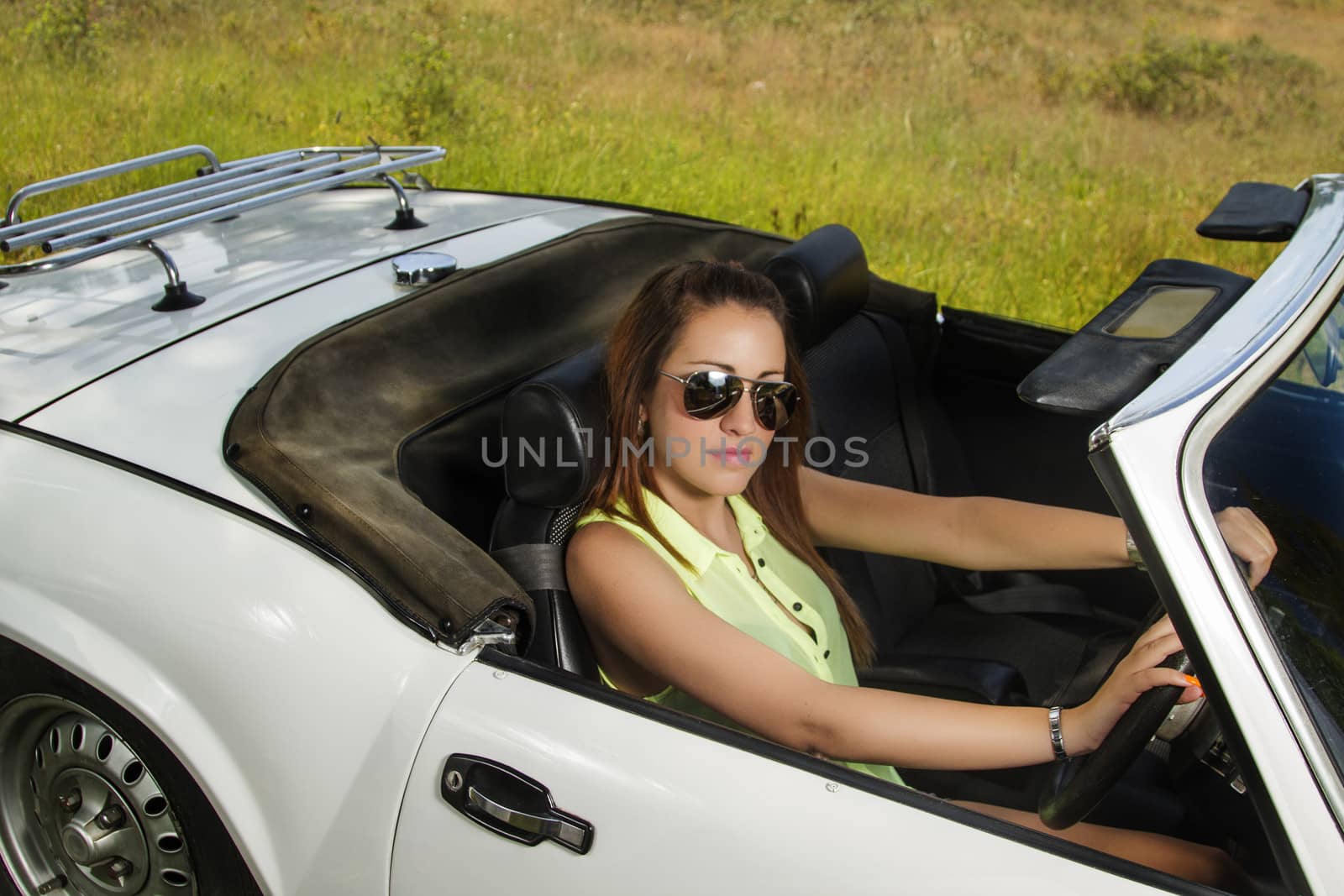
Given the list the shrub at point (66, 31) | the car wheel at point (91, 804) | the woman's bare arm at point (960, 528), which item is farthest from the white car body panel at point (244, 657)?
the shrub at point (66, 31)

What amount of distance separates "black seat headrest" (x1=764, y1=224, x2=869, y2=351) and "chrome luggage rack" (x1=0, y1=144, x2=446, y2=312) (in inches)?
33.4

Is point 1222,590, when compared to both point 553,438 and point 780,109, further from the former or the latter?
point 780,109

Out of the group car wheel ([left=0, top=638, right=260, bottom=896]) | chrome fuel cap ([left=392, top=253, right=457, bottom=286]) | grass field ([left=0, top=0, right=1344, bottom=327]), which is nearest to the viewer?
car wheel ([left=0, top=638, right=260, bottom=896])

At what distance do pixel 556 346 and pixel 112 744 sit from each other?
1.06 metres

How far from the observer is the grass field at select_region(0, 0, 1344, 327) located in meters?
6.72

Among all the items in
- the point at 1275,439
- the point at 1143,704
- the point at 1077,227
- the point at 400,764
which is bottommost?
the point at 1077,227

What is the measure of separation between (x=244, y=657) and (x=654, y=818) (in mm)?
652

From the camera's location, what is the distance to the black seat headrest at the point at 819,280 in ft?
8.09

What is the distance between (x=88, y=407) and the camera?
1.91 m

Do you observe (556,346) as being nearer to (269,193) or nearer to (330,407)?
(330,407)

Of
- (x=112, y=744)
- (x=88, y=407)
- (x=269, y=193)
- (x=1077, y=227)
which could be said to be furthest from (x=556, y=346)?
(x=1077, y=227)

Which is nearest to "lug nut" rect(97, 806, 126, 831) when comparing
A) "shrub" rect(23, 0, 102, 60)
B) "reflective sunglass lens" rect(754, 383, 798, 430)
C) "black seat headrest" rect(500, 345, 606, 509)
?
"black seat headrest" rect(500, 345, 606, 509)

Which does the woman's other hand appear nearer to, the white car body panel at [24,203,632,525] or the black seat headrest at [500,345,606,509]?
the black seat headrest at [500,345,606,509]

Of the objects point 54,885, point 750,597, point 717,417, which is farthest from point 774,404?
point 54,885
